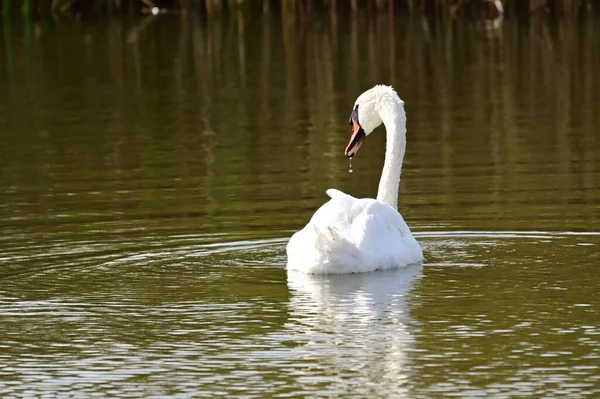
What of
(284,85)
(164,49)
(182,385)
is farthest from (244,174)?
(164,49)

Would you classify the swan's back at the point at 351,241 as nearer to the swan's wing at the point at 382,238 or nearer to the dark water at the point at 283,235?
the swan's wing at the point at 382,238

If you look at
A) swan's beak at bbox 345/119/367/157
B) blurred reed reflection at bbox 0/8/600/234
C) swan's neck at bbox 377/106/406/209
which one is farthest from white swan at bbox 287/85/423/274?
blurred reed reflection at bbox 0/8/600/234

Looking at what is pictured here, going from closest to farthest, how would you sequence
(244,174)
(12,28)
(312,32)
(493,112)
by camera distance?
(244,174), (493,112), (312,32), (12,28)

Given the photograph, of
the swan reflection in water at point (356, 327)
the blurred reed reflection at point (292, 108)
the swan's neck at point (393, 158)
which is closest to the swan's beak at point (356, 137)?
the swan's neck at point (393, 158)

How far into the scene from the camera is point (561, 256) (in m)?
10.2

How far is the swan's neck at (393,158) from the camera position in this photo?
10992 mm

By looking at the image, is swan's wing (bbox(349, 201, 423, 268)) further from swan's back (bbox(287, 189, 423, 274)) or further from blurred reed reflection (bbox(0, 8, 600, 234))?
blurred reed reflection (bbox(0, 8, 600, 234))

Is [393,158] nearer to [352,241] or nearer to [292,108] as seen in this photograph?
[352,241]

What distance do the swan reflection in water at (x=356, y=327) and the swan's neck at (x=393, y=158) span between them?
1.01 meters

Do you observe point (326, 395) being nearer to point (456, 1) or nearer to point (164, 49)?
point (164, 49)

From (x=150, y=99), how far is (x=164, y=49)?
8.68 m

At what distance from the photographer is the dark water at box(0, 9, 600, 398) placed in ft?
24.4

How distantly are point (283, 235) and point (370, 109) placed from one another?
3.62 feet

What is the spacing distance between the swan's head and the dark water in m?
0.84
